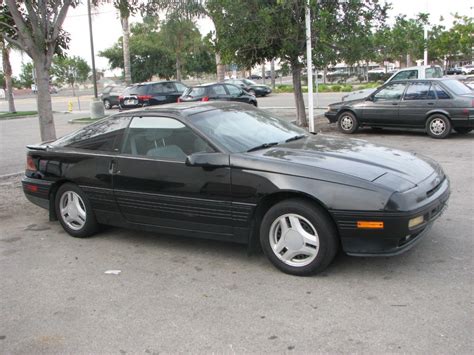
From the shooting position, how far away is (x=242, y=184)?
4484 millimetres

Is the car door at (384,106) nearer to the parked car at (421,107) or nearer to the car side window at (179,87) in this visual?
the parked car at (421,107)

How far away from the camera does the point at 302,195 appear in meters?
4.26

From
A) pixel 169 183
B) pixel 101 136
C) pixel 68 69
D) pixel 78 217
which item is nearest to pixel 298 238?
pixel 169 183

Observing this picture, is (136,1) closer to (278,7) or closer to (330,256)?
(278,7)

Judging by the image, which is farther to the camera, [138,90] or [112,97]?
[112,97]

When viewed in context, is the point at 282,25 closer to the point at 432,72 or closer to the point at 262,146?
the point at 432,72

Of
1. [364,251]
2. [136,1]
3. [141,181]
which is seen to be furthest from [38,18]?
[364,251]

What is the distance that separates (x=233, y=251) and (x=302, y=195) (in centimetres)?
118

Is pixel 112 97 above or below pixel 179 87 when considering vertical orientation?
below

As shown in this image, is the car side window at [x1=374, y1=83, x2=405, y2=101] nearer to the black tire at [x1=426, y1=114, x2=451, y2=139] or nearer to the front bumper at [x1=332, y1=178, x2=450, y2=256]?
the black tire at [x1=426, y1=114, x2=451, y2=139]

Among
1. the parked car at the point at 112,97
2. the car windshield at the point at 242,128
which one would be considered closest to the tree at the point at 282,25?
the car windshield at the point at 242,128

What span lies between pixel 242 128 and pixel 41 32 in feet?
16.2

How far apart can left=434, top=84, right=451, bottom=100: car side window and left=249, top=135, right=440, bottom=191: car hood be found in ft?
24.4

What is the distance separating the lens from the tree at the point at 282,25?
12.9 m
